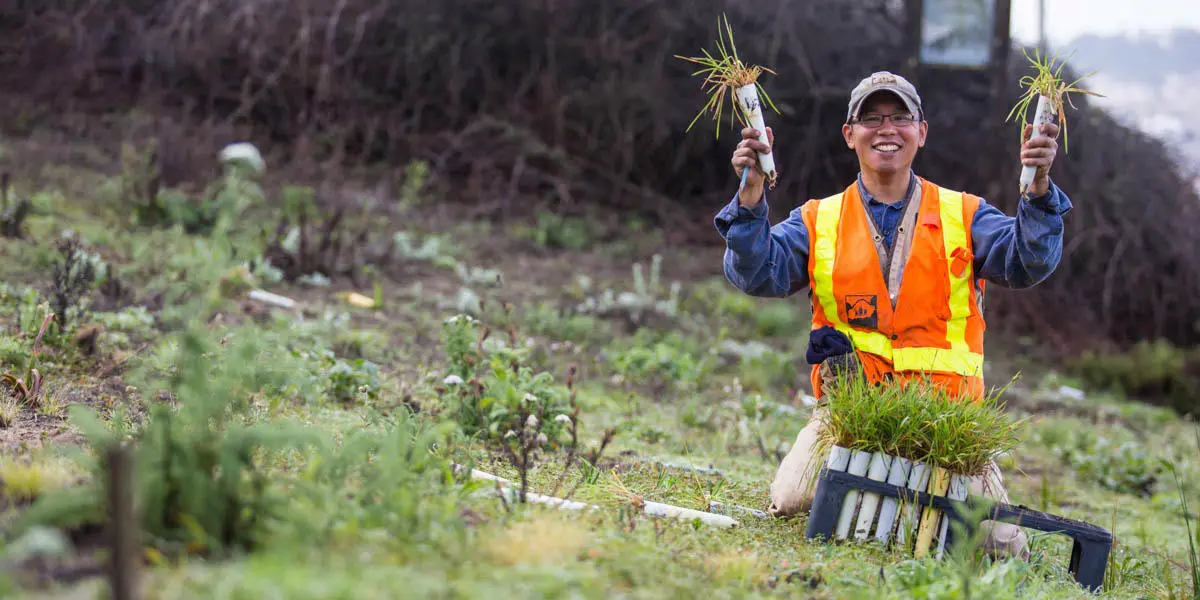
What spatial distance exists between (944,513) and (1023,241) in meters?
1.03

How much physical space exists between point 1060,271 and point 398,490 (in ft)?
32.7

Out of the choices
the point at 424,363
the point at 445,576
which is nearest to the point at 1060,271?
the point at 424,363

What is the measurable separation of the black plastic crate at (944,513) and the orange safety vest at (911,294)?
529mm

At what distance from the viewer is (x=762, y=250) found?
3672mm

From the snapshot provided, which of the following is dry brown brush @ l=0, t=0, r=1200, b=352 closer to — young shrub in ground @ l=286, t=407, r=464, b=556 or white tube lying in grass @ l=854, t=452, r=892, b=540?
white tube lying in grass @ l=854, t=452, r=892, b=540

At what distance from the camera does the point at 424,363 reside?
18.9 ft

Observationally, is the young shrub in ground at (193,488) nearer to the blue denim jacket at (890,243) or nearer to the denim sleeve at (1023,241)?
the blue denim jacket at (890,243)

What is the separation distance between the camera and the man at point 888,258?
3535 mm

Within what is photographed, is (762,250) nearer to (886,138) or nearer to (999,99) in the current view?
(886,138)

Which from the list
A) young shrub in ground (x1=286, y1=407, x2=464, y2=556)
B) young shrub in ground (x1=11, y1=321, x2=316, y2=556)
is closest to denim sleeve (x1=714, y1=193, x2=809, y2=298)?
young shrub in ground (x1=286, y1=407, x2=464, y2=556)

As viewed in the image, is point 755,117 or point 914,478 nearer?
point 914,478

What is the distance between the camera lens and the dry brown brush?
35.4 feet

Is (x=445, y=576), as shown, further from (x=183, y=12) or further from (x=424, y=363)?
(x=183, y=12)

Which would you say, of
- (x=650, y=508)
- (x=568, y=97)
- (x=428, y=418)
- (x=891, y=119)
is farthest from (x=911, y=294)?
(x=568, y=97)
